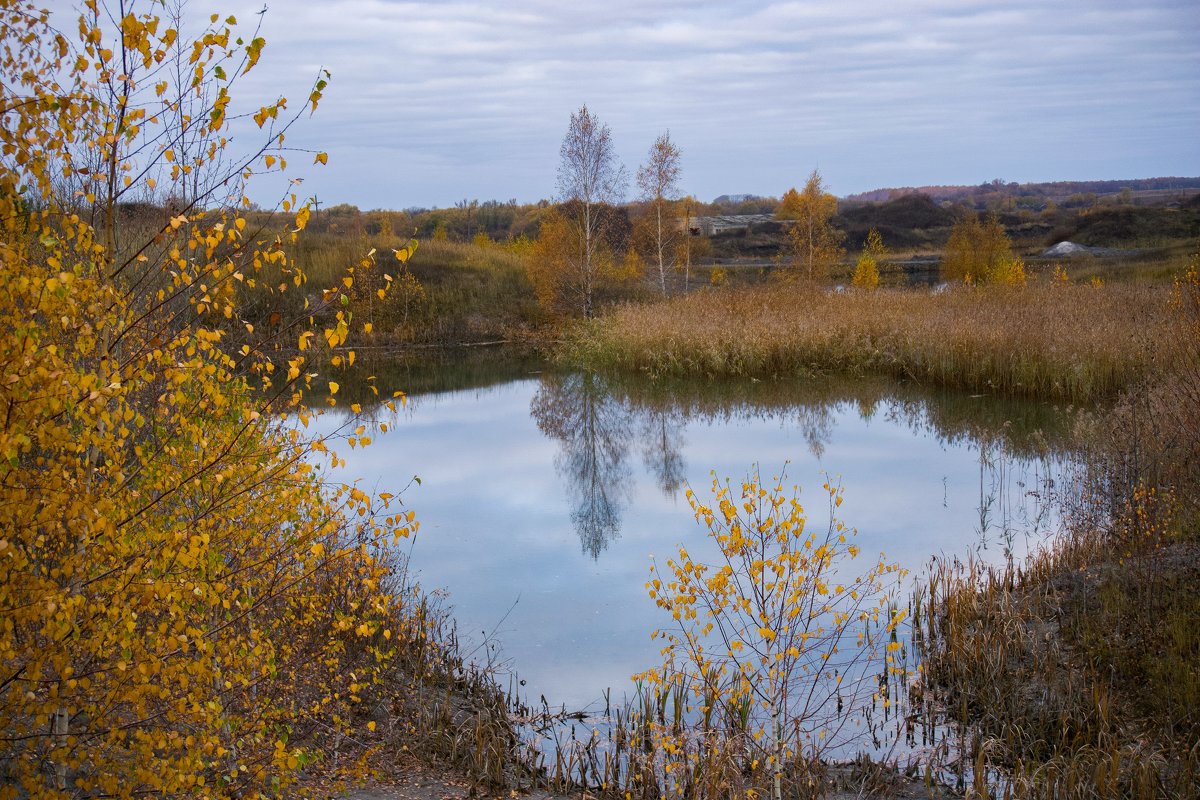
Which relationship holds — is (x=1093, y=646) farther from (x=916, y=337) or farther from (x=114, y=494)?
(x=916, y=337)

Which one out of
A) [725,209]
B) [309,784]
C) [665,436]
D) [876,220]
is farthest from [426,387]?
[725,209]

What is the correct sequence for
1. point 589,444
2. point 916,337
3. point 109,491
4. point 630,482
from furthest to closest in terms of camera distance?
1. point 916,337
2. point 589,444
3. point 630,482
4. point 109,491

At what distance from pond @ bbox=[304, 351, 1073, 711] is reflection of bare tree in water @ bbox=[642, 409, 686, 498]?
0.20 feet

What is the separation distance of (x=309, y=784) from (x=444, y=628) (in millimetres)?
3556

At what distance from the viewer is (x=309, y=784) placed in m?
5.79

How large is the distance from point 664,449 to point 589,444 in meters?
1.90

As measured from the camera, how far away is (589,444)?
62.9 feet

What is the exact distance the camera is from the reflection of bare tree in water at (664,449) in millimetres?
15555

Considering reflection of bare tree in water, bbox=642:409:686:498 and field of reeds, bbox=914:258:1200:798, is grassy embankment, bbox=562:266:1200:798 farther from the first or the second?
reflection of bare tree in water, bbox=642:409:686:498

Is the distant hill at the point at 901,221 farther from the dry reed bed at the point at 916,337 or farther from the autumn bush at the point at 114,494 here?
the autumn bush at the point at 114,494

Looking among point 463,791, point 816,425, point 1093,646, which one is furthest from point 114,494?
point 816,425

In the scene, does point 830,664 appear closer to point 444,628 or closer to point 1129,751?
point 1129,751

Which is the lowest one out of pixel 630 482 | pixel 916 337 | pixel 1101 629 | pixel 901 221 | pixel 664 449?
pixel 630 482

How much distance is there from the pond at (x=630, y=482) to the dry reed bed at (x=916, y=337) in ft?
3.57
